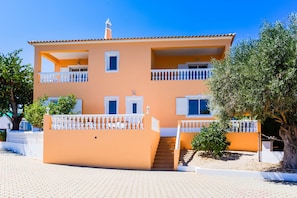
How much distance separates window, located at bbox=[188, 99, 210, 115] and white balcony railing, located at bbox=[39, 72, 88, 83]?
7.68 metres

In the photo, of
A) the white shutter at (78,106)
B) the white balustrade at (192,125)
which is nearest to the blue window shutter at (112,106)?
the white shutter at (78,106)

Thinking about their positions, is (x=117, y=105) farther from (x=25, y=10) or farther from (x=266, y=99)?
(x=266, y=99)

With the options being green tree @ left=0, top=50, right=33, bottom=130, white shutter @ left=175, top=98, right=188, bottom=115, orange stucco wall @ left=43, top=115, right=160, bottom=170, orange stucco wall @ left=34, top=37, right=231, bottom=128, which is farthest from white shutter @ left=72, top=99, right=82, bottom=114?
white shutter @ left=175, top=98, right=188, bottom=115

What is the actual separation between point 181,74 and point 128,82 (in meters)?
3.74

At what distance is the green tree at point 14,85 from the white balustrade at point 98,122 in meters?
9.66

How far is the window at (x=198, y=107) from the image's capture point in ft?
71.4

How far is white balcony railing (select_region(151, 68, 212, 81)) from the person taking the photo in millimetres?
21969

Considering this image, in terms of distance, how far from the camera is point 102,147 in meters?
15.9

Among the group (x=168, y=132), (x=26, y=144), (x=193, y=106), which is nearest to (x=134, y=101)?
(x=168, y=132)

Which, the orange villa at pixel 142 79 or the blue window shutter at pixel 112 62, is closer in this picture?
the orange villa at pixel 142 79

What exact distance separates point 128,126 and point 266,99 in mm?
6717

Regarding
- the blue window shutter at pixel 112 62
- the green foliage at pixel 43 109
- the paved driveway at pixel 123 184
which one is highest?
the blue window shutter at pixel 112 62

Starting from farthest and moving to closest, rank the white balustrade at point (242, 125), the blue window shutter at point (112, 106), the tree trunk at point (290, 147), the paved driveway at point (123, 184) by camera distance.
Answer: the blue window shutter at point (112, 106) → the white balustrade at point (242, 125) → the tree trunk at point (290, 147) → the paved driveway at point (123, 184)

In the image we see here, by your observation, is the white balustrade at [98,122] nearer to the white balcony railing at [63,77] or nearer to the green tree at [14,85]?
the white balcony railing at [63,77]
